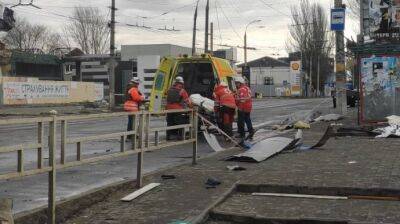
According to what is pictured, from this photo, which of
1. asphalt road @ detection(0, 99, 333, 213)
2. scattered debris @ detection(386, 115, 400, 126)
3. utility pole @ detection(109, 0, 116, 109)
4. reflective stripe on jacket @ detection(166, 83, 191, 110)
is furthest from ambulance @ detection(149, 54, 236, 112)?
utility pole @ detection(109, 0, 116, 109)

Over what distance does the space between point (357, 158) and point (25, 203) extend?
603 centimetres

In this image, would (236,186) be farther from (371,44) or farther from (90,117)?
(371,44)

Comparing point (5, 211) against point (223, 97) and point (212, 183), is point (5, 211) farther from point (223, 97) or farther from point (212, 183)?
point (223, 97)

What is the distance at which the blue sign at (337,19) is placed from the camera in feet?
74.7

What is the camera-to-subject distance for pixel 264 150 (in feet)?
38.7

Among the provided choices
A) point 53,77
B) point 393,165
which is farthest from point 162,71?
point 53,77

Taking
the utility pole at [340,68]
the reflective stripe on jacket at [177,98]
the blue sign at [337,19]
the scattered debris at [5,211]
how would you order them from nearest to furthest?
the scattered debris at [5,211] < the reflective stripe on jacket at [177,98] < the blue sign at [337,19] < the utility pole at [340,68]

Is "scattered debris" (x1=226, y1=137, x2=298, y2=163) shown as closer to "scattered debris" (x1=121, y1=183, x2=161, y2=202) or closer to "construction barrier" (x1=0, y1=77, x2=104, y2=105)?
"scattered debris" (x1=121, y1=183, x2=161, y2=202)

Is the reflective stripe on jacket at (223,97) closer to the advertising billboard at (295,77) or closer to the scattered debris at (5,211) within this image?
the scattered debris at (5,211)

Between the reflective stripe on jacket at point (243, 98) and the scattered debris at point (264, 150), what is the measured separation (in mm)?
3711

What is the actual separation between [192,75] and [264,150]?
667 cm

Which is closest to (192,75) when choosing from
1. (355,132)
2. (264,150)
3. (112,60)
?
(355,132)

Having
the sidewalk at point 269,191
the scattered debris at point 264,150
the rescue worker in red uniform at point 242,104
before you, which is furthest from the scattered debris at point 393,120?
the sidewalk at point 269,191

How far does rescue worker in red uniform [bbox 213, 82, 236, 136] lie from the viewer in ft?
52.6
